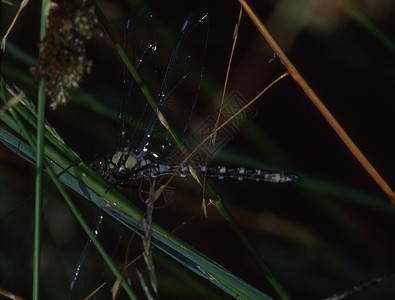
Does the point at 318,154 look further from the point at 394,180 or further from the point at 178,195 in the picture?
the point at 178,195

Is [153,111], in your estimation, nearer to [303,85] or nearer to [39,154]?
[303,85]

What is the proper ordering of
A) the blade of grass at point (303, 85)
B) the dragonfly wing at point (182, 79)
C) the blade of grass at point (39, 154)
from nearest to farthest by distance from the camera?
the blade of grass at point (39, 154), the blade of grass at point (303, 85), the dragonfly wing at point (182, 79)

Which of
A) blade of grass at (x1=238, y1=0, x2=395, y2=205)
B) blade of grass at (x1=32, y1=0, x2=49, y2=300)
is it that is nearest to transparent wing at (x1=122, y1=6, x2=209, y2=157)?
blade of grass at (x1=238, y1=0, x2=395, y2=205)

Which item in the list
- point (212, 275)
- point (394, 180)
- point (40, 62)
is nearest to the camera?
point (40, 62)

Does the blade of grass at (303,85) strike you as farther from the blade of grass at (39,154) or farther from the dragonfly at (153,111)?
the blade of grass at (39,154)

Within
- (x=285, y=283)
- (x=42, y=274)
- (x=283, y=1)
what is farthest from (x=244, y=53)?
(x=42, y=274)

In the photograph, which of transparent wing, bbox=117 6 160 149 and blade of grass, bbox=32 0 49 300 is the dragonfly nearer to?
transparent wing, bbox=117 6 160 149

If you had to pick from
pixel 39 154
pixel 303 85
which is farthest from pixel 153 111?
pixel 39 154

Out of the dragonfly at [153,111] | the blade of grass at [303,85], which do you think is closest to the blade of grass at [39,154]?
the blade of grass at [303,85]
